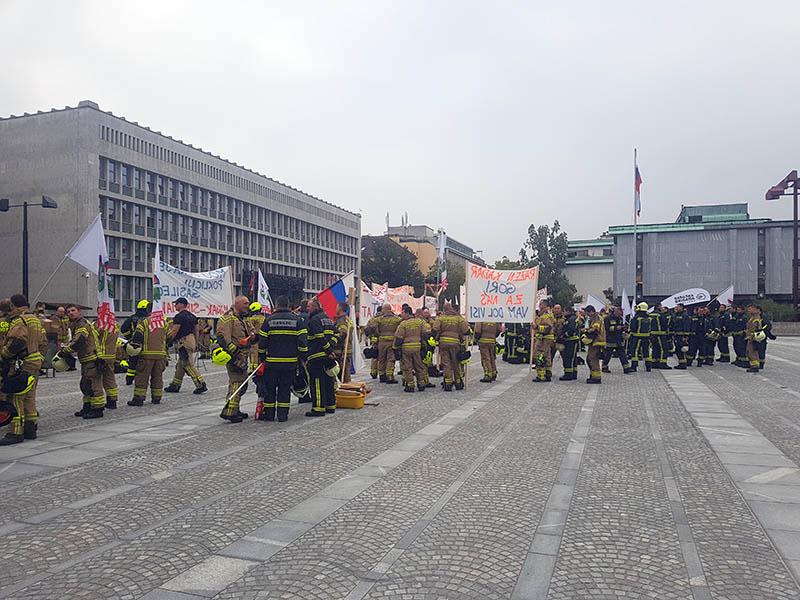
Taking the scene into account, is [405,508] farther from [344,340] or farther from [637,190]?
[637,190]

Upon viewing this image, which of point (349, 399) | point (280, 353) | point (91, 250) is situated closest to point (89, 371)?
point (280, 353)

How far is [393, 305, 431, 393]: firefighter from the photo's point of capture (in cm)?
1463

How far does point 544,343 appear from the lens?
16766 mm

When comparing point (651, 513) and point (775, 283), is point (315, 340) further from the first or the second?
point (775, 283)

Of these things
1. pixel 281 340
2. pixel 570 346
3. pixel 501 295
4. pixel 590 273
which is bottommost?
pixel 570 346

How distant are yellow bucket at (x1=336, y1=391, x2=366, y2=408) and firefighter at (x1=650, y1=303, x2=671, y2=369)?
1128 centimetres

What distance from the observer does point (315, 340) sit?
11281 mm

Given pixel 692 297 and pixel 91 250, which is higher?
pixel 91 250

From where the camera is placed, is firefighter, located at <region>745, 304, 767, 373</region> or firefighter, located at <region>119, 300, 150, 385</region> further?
firefighter, located at <region>745, 304, 767, 373</region>

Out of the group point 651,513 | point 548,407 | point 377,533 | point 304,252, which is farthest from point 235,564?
point 304,252

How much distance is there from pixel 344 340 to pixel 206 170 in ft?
176

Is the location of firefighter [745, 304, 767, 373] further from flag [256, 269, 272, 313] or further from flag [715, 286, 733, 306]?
flag [256, 269, 272, 313]

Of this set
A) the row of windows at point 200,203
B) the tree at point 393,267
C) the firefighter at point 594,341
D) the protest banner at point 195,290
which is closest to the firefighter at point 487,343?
the firefighter at point 594,341

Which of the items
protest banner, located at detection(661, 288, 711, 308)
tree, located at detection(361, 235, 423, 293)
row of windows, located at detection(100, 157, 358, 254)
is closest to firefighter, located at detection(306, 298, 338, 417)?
protest banner, located at detection(661, 288, 711, 308)
